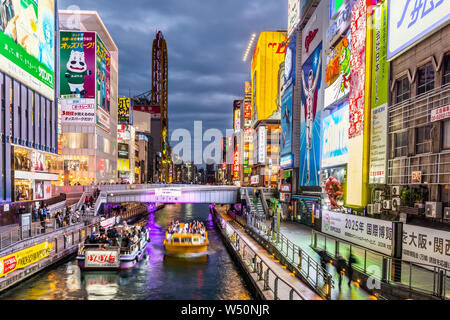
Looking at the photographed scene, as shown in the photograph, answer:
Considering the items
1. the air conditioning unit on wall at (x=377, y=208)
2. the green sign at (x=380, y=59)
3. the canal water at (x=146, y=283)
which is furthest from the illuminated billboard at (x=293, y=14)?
the air conditioning unit on wall at (x=377, y=208)

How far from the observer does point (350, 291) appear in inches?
564

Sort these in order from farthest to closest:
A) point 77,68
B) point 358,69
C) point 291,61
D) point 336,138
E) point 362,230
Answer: point 77,68 → point 291,61 → point 336,138 → point 358,69 → point 362,230

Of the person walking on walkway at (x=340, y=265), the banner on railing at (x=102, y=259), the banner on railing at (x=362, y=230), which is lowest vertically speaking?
the banner on railing at (x=102, y=259)

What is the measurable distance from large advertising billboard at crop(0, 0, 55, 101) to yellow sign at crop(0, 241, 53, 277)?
23.3m

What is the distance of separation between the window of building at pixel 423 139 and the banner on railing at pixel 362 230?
409cm

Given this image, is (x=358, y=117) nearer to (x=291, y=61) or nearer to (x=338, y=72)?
(x=338, y=72)

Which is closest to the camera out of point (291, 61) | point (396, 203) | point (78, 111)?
point (396, 203)

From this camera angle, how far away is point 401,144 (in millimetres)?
19750

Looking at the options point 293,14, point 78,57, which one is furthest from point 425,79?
point 78,57

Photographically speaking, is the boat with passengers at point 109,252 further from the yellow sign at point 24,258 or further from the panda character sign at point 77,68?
the panda character sign at point 77,68

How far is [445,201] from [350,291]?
223 inches

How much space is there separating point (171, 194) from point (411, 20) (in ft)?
132

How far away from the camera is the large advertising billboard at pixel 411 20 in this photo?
621 inches
